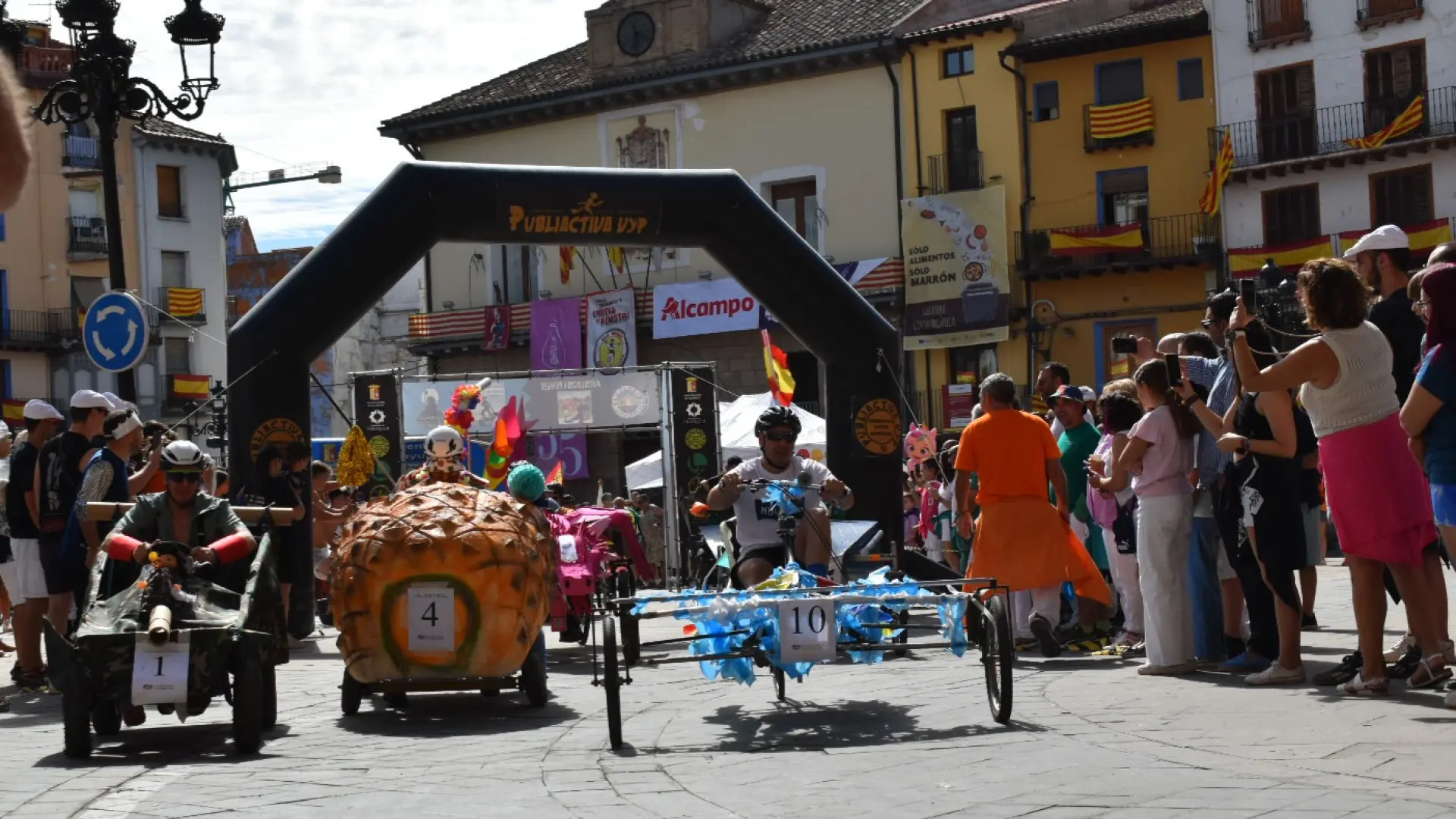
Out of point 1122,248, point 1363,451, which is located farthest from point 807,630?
Answer: point 1122,248

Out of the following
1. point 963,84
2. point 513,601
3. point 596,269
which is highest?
point 963,84

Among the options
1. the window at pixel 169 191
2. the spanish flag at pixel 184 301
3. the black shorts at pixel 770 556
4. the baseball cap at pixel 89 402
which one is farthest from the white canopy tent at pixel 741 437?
the window at pixel 169 191

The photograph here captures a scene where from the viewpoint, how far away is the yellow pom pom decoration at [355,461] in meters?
19.2

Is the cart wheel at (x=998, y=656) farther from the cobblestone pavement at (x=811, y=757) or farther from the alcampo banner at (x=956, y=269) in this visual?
the alcampo banner at (x=956, y=269)

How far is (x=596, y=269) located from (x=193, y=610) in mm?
40886

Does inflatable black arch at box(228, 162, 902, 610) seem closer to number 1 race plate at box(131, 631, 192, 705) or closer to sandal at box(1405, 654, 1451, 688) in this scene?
number 1 race plate at box(131, 631, 192, 705)

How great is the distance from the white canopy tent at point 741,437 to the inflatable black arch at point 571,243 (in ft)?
35.7

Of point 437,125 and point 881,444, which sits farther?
point 437,125

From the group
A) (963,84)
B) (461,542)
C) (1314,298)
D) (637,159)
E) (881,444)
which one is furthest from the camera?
(637,159)

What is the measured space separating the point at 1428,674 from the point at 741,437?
77.2 feet

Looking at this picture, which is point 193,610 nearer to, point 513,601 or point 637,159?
point 513,601

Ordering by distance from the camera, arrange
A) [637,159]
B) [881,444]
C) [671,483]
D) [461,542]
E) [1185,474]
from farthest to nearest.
→ 1. [637,159]
2. [671,483]
3. [881,444]
4. [1185,474]
5. [461,542]

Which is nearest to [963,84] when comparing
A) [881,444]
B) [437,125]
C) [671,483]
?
[437,125]

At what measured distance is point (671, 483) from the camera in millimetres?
28281
